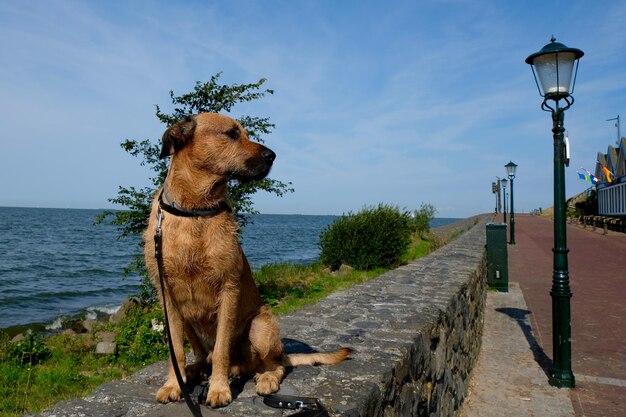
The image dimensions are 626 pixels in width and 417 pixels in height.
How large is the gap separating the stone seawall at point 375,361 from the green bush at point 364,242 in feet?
29.0

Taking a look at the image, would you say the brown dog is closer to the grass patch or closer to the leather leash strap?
the leather leash strap

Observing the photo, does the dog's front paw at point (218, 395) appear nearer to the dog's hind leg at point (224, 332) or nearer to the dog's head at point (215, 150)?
the dog's hind leg at point (224, 332)

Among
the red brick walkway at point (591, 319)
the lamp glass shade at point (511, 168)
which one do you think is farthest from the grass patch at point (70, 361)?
the lamp glass shade at point (511, 168)

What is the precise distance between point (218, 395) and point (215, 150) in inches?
46.5

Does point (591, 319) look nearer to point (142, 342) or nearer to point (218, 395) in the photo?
point (142, 342)

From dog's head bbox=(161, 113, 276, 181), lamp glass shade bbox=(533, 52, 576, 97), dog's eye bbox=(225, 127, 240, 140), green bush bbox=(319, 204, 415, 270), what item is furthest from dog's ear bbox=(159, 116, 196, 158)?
green bush bbox=(319, 204, 415, 270)

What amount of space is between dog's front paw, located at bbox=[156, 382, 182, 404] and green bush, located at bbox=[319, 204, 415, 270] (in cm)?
1372

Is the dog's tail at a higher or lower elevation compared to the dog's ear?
lower

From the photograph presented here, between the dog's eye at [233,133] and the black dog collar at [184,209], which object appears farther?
the dog's eye at [233,133]

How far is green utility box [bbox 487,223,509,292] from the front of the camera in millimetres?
12391

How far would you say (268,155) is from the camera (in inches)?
100

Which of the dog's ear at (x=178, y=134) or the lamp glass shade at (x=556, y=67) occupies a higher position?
the lamp glass shade at (x=556, y=67)

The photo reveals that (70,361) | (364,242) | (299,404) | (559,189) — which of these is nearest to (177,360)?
(299,404)

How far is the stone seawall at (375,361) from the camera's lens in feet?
7.59
